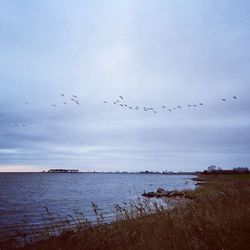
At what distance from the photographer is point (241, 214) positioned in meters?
11.2

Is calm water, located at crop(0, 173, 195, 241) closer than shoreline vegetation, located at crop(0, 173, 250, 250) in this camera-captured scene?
No

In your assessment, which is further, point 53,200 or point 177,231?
point 53,200

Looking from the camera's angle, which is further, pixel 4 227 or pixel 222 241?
pixel 4 227

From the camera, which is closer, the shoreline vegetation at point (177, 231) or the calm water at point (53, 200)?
the shoreline vegetation at point (177, 231)

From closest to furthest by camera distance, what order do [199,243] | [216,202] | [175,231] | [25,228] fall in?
[199,243] < [175,231] < [216,202] < [25,228]

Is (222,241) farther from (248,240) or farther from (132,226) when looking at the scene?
(132,226)

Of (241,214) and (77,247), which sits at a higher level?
(241,214)

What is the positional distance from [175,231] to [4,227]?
16769 millimetres

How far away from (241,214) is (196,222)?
167 centimetres

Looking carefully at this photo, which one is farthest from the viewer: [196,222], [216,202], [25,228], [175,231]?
[25,228]

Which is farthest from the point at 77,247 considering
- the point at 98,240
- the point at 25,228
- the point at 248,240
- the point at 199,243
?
the point at 25,228

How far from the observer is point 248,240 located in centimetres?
884

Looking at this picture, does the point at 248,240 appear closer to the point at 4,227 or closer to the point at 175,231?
the point at 175,231

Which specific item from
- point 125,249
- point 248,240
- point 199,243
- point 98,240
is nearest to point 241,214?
point 248,240
